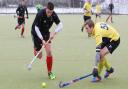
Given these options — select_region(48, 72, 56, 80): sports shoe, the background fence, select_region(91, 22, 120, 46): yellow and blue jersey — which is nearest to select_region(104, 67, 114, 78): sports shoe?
select_region(91, 22, 120, 46): yellow and blue jersey

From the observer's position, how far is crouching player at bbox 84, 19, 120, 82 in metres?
9.45

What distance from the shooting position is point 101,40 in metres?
A: 9.37

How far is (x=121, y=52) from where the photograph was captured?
15.0m

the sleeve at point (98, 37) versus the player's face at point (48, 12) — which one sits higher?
the player's face at point (48, 12)

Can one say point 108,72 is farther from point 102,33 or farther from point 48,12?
point 48,12

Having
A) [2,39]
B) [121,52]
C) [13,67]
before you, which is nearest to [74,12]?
[2,39]

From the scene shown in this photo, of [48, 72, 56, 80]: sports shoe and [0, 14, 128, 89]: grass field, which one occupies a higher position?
[48, 72, 56, 80]: sports shoe

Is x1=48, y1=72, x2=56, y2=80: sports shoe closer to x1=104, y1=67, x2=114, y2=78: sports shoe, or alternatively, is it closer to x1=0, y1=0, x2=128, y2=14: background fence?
x1=104, y1=67, x2=114, y2=78: sports shoe

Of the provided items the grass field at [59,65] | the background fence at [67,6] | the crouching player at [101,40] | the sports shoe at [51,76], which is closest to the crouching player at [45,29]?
the sports shoe at [51,76]

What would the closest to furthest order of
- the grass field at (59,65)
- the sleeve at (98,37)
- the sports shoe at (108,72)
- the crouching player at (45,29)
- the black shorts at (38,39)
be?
1. the sleeve at (98,37)
2. the grass field at (59,65)
3. the crouching player at (45,29)
4. the sports shoe at (108,72)
5. the black shorts at (38,39)

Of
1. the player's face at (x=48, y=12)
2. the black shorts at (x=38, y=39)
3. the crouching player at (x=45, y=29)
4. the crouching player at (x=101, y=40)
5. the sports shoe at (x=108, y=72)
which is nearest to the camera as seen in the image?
the crouching player at (x=101, y=40)

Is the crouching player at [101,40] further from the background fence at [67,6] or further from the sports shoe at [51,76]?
the background fence at [67,6]

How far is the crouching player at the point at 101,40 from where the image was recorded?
9.45 m

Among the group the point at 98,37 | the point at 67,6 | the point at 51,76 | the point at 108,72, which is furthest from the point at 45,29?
the point at 67,6
